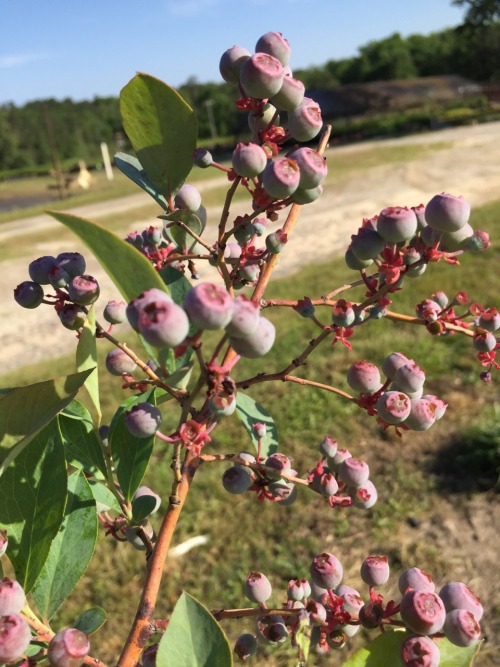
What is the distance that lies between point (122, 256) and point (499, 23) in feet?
131

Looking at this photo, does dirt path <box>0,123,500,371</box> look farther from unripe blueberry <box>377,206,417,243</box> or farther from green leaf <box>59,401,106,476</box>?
unripe blueberry <box>377,206,417,243</box>

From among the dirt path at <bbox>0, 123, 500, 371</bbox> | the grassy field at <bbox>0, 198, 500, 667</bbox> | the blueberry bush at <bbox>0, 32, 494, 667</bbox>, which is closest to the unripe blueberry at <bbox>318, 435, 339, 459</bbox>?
the blueberry bush at <bbox>0, 32, 494, 667</bbox>

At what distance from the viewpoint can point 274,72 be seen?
0.55 meters

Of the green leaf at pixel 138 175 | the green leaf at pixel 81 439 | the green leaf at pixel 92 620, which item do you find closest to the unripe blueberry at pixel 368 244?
the green leaf at pixel 138 175

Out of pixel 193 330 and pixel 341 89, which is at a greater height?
pixel 193 330

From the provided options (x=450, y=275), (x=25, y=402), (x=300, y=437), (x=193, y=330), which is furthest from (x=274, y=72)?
(x=450, y=275)

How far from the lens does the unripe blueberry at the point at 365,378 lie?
26.0 inches

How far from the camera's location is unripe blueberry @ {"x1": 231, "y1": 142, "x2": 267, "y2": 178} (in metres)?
0.55

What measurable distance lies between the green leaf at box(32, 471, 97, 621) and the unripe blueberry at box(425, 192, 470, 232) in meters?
0.44

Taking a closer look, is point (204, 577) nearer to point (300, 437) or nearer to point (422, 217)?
point (300, 437)

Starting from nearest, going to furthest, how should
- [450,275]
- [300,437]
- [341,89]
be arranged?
[300,437] → [450,275] → [341,89]

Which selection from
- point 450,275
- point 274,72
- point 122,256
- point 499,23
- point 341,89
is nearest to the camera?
point 122,256

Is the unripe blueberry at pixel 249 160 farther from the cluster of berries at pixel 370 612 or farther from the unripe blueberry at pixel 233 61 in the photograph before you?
the cluster of berries at pixel 370 612

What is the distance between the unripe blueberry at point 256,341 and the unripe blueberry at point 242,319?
1 centimetres
